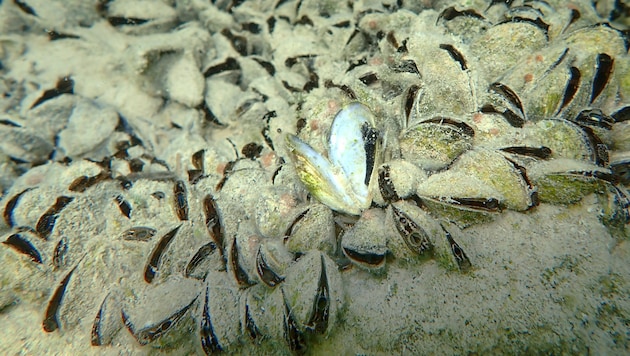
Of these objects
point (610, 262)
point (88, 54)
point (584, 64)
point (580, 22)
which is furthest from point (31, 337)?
point (580, 22)

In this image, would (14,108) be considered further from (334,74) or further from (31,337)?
(334,74)

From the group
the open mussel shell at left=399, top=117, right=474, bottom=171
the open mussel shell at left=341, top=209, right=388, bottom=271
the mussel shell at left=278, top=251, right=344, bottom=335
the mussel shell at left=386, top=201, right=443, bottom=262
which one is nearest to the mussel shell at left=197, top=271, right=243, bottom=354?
the mussel shell at left=278, top=251, right=344, bottom=335

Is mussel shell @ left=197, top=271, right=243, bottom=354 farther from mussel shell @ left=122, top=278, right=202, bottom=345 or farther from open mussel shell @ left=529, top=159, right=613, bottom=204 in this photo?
open mussel shell @ left=529, top=159, right=613, bottom=204

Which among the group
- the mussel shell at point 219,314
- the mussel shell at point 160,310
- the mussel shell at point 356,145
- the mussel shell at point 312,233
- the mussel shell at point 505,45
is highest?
the mussel shell at point 505,45

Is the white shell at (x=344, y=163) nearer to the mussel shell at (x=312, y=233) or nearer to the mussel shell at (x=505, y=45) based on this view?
the mussel shell at (x=312, y=233)

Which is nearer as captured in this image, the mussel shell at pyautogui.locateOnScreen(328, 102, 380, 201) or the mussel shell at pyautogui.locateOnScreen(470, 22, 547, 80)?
the mussel shell at pyautogui.locateOnScreen(328, 102, 380, 201)

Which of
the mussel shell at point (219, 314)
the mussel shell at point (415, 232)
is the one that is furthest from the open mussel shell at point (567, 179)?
the mussel shell at point (219, 314)

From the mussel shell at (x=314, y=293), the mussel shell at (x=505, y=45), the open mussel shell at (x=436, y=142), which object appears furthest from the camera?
Answer: the mussel shell at (x=505, y=45)
